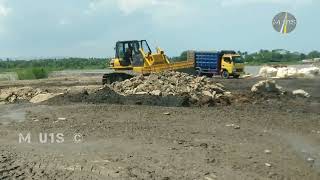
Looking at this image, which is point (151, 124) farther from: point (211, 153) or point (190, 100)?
point (190, 100)

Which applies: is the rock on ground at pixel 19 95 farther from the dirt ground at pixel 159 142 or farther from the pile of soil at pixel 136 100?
the dirt ground at pixel 159 142

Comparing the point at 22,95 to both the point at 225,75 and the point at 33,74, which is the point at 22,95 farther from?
the point at 33,74

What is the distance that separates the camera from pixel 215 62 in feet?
151

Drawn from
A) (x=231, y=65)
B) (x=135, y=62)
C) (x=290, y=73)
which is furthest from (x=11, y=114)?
(x=290, y=73)

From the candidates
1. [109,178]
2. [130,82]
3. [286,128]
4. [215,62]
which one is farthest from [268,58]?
[109,178]

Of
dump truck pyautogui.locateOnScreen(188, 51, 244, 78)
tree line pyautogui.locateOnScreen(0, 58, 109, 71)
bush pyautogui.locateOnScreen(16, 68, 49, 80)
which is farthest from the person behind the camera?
tree line pyautogui.locateOnScreen(0, 58, 109, 71)

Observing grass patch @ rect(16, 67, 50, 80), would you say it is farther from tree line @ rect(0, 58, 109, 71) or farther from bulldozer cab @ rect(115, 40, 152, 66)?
tree line @ rect(0, 58, 109, 71)

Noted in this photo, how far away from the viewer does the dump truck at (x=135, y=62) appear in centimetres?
A: 3241

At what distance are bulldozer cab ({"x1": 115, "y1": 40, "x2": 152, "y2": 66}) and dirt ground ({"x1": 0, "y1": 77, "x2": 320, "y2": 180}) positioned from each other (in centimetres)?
1378

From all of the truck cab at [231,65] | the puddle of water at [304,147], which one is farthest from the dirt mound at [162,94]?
the truck cab at [231,65]

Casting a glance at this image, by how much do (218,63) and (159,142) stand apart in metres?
34.6

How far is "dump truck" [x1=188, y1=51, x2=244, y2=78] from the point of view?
1785 inches

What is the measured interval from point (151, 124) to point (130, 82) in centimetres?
1141

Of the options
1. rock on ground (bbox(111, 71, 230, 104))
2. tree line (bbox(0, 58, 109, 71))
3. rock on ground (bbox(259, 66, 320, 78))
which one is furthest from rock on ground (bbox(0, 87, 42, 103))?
tree line (bbox(0, 58, 109, 71))
